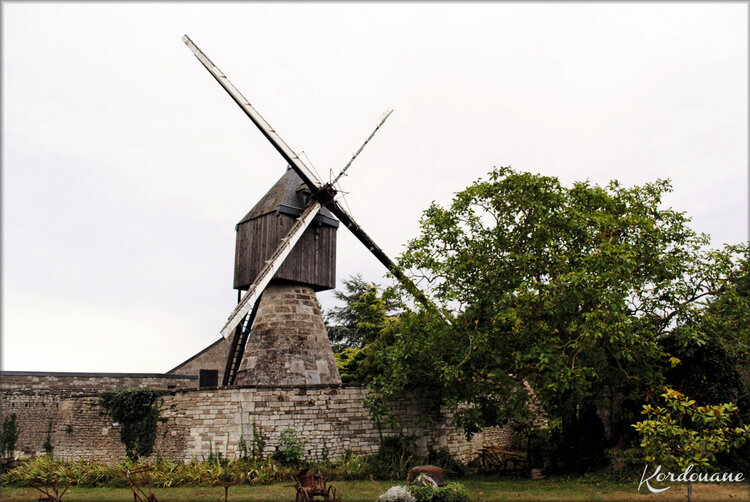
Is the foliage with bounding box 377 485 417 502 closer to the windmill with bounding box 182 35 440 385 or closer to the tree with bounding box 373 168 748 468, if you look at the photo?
the tree with bounding box 373 168 748 468

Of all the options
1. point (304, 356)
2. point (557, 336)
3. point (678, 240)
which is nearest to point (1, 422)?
point (304, 356)

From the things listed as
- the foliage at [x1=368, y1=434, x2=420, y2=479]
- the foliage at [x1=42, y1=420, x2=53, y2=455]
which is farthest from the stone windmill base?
the foliage at [x1=42, y1=420, x2=53, y2=455]

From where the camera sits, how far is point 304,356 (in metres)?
16.5

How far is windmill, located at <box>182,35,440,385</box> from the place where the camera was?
53.0 feet

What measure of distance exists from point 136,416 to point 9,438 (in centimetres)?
472

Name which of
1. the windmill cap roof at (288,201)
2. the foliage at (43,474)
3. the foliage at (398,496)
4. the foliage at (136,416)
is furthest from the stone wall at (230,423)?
the windmill cap roof at (288,201)

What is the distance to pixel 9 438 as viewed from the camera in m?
16.0

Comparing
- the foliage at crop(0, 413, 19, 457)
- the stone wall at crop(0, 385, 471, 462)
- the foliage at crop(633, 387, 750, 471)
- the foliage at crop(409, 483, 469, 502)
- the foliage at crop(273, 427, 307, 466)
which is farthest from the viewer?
the foliage at crop(0, 413, 19, 457)

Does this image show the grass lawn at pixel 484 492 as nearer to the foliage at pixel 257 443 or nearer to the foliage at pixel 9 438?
the foliage at pixel 257 443

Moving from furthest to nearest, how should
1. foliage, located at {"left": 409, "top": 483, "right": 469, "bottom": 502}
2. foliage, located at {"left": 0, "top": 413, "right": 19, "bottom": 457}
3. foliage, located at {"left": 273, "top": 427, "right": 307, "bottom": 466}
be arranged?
foliage, located at {"left": 0, "top": 413, "right": 19, "bottom": 457} < foliage, located at {"left": 273, "top": 427, "right": 307, "bottom": 466} < foliage, located at {"left": 409, "top": 483, "right": 469, "bottom": 502}

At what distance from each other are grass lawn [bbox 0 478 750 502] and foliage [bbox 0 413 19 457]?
12.1 ft

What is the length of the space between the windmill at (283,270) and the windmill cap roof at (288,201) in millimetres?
34

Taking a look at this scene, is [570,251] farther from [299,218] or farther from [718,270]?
[299,218]

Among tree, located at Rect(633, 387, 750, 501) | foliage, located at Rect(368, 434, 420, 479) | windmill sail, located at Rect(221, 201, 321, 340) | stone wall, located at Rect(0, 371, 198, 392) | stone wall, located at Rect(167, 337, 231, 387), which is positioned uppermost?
windmill sail, located at Rect(221, 201, 321, 340)
